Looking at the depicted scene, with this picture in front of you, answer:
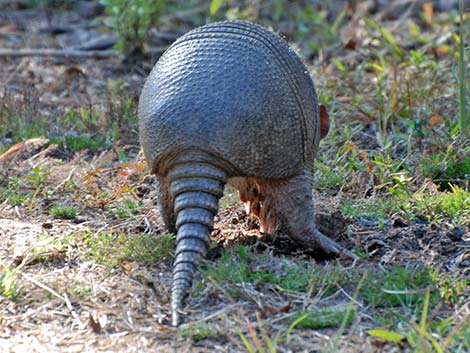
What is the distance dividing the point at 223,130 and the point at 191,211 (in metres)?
→ 0.41

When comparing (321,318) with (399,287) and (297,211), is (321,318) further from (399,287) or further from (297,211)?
(297,211)

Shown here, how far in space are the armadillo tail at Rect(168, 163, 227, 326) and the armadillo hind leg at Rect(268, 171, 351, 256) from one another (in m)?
0.42

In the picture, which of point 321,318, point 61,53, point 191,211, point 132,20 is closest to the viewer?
point 321,318

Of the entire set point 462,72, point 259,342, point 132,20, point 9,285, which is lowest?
point 259,342

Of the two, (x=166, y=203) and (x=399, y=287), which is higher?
(x=166, y=203)

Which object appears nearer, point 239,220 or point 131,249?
point 131,249

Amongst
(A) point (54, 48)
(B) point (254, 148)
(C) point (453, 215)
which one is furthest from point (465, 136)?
(A) point (54, 48)

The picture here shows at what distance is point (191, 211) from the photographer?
4.17 m

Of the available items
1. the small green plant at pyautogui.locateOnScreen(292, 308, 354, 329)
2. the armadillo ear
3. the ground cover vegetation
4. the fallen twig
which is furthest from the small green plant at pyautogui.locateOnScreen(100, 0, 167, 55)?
the small green plant at pyautogui.locateOnScreen(292, 308, 354, 329)

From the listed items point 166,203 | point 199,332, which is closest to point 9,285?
point 166,203

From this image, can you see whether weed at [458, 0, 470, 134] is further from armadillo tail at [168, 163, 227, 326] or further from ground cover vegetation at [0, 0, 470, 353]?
armadillo tail at [168, 163, 227, 326]

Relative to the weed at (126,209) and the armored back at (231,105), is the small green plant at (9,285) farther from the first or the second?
the weed at (126,209)

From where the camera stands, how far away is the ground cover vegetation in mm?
3859

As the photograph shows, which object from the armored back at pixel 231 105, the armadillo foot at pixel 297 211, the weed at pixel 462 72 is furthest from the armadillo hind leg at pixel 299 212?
the weed at pixel 462 72
